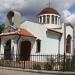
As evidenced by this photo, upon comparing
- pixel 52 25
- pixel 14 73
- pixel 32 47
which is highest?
pixel 52 25

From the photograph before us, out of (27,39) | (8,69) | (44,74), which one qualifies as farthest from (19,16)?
(44,74)

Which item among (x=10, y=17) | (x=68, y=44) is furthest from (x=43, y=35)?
(x=68, y=44)

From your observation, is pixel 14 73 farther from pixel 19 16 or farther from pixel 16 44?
pixel 19 16

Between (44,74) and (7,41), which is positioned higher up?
(7,41)

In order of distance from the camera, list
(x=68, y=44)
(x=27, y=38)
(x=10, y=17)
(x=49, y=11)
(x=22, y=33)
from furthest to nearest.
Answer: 1. (x=49, y=11)
2. (x=68, y=44)
3. (x=10, y=17)
4. (x=27, y=38)
5. (x=22, y=33)

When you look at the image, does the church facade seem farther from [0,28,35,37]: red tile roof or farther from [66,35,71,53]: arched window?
[66,35,71,53]: arched window

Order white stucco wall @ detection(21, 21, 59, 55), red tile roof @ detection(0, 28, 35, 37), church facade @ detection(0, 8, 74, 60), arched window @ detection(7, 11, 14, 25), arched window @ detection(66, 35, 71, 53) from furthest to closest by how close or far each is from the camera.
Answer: arched window @ detection(66, 35, 71, 53), arched window @ detection(7, 11, 14, 25), white stucco wall @ detection(21, 21, 59, 55), church facade @ detection(0, 8, 74, 60), red tile roof @ detection(0, 28, 35, 37)

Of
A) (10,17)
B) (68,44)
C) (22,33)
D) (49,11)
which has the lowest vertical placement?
(68,44)

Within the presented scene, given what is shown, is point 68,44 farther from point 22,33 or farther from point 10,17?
point 10,17

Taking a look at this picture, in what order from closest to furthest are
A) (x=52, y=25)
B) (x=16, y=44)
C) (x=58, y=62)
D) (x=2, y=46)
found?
(x=58, y=62), (x=16, y=44), (x=2, y=46), (x=52, y=25)

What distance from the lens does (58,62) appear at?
1639cm

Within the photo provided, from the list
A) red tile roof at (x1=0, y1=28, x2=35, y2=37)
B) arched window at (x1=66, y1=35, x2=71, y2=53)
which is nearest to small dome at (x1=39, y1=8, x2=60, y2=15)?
arched window at (x1=66, y1=35, x2=71, y2=53)

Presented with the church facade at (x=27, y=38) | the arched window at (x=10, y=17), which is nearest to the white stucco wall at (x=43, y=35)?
the church facade at (x=27, y=38)

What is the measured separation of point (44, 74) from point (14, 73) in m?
2.35
